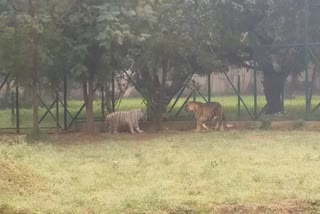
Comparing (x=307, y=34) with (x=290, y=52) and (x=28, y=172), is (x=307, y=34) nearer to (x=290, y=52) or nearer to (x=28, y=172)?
(x=290, y=52)

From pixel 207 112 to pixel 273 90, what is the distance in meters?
2.16

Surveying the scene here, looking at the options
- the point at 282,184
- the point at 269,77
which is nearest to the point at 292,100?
the point at 269,77

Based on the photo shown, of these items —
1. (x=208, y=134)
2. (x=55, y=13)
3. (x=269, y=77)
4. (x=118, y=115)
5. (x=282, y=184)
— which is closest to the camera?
(x=282, y=184)

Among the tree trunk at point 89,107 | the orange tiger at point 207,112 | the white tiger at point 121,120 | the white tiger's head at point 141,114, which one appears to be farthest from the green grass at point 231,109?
the tree trunk at point 89,107

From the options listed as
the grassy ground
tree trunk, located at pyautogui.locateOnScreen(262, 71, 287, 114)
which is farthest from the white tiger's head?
tree trunk, located at pyautogui.locateOnScreen(262, 71, 287, 114)

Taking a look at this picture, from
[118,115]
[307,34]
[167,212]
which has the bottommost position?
[167,212]

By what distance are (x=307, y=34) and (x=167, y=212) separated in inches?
378

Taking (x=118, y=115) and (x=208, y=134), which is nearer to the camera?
(x=208, y=134)

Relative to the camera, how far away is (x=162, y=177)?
716 centimetres

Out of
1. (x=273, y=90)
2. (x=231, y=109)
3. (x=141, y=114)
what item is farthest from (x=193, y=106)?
(x=273, y=90)

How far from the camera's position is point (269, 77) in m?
15.0

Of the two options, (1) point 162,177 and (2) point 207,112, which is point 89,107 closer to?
(2) point 207,112

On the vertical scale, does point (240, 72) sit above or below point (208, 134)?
above

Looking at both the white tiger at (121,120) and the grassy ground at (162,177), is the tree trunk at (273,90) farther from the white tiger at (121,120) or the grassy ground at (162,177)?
the grassy ground at (162,177)
